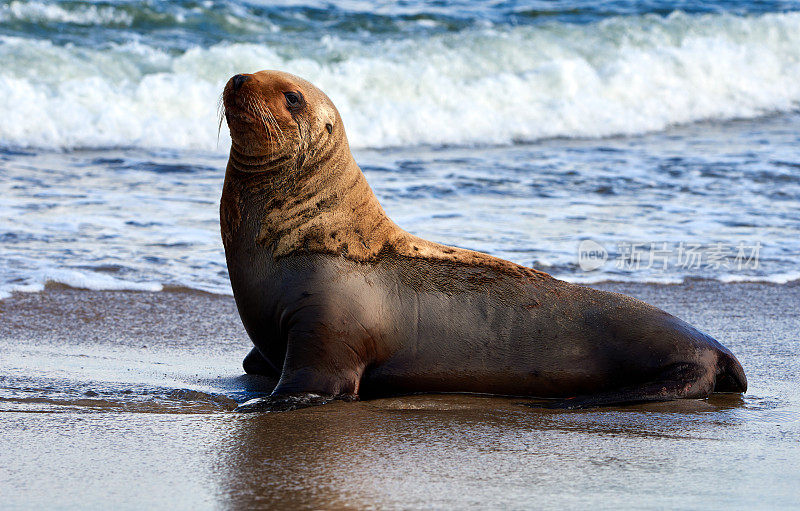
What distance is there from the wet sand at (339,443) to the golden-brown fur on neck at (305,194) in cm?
63

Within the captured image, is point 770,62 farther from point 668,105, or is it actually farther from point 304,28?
point 304,28

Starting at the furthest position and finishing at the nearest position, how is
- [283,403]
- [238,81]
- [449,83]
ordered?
[449,83] → [238,81] → [283,403]

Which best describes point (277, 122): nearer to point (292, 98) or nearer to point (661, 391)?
point (292, 98)

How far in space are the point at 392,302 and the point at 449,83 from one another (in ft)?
36.3

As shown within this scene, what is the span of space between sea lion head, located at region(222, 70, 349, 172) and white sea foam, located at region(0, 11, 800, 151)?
25.7 feet

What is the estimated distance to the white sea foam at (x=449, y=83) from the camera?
41.5ft

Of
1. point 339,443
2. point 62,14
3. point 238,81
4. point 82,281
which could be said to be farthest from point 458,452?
point 62,14

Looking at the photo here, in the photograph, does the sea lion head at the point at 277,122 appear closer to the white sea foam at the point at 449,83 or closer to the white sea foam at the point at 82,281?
the white sea foam at the point at 82,281

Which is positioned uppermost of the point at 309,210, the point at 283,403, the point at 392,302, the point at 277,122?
the point at 277,122

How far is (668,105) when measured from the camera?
16.2m

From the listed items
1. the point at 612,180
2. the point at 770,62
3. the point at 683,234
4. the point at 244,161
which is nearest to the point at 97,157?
the point at 612,180

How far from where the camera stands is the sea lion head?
4.40m

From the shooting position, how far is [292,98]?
180 inches

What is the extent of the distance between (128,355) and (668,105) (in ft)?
41.3
